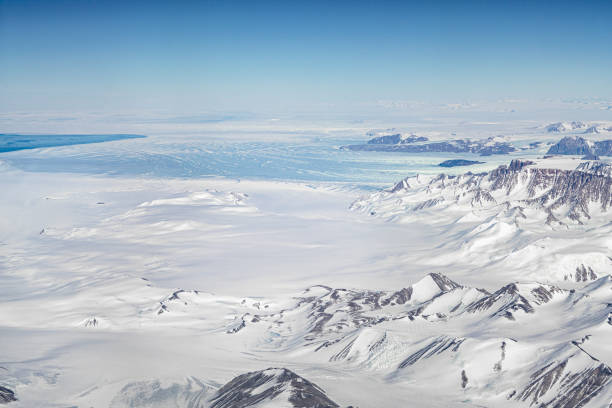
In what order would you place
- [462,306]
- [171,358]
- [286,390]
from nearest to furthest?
[286,390] < [171,358] < [462,306]

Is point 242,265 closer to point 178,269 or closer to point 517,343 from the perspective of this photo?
point 178,269

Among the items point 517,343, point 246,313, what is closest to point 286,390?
point 517,343

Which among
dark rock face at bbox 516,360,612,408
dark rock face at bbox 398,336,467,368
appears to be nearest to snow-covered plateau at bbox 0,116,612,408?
dark rock face at bbox 516,360,612,408

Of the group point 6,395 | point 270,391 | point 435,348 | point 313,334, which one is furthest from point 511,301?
point 6,395

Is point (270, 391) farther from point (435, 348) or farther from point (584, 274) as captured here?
point (584, 274)

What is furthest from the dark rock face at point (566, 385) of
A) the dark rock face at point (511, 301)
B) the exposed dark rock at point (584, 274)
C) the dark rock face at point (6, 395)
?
the exposed dark rock at point (584, 274)

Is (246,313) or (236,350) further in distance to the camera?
(246,313)

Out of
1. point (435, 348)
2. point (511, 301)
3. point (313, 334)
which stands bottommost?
point (313, 334)
